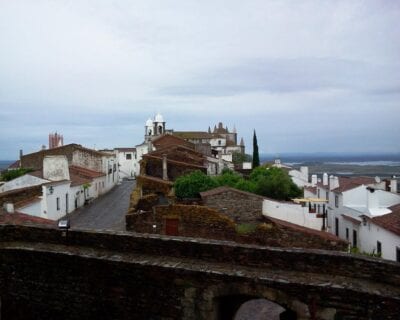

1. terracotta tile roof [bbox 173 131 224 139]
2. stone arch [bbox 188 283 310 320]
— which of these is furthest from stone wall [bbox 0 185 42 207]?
terracotta tile roof [bbox 173 131 224 139]

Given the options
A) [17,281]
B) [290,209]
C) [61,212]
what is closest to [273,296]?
[17,281]

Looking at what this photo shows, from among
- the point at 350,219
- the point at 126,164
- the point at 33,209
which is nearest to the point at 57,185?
the point at 33,209

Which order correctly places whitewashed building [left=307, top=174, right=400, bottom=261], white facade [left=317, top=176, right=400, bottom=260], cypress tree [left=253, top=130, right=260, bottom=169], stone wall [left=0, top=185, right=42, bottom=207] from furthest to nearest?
cypress tree [left=253, top=130, right=260, bottom=169] → stone wall [left=0, top=185, right=42, bottom=207] → white facade [left=317, top=176, right=400, bottom=260] → whitewashed building [left=307, top=174, right=400, bottom=261]

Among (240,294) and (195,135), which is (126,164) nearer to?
(195,135)

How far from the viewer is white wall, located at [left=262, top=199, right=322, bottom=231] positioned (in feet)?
70.6

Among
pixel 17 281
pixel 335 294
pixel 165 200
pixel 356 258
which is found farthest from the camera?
pixel 165 200

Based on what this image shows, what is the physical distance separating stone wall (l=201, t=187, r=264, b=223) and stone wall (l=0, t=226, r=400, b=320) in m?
13.0

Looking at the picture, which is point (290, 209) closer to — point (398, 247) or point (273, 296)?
point (398, 247)

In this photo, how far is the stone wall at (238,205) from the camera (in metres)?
21.5

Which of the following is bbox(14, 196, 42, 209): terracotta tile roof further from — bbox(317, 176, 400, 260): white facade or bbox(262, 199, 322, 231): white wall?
bbox(317, 176, 400, 260): white facade

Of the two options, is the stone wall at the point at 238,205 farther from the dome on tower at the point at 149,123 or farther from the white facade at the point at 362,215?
the dome on tower at the point at 149,123

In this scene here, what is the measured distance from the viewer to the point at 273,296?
282 inches

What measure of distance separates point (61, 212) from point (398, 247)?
62.0 ft

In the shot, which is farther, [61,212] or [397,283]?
[61,212]
